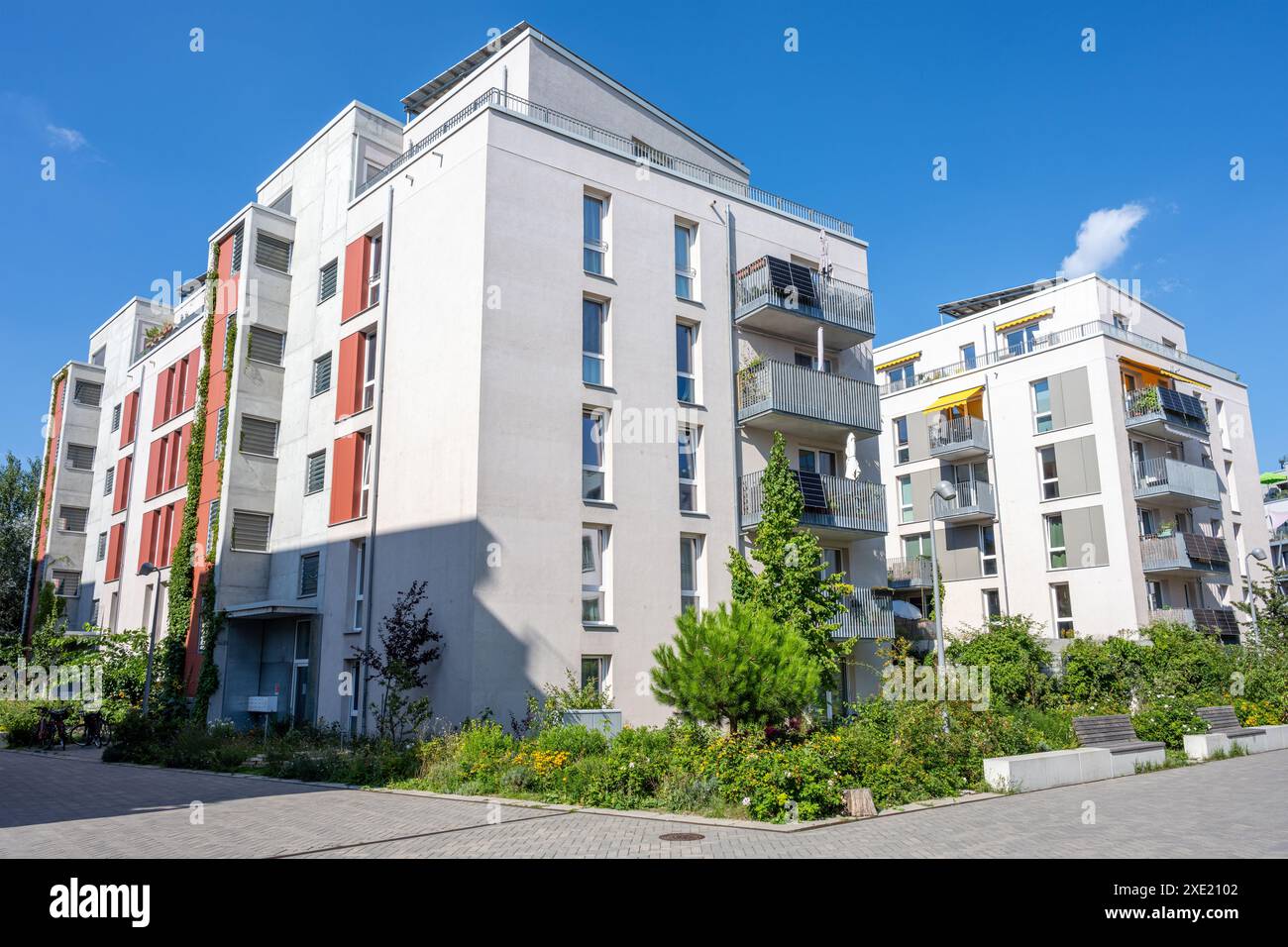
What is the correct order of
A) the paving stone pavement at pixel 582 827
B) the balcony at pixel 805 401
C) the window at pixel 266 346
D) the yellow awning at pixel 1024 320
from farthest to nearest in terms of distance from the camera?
the yellow awning at pixel 1024 320 → the window at pixel 266 346 → the balcony at pixel 805 401 → the paving stone pavement at pixel 582 827

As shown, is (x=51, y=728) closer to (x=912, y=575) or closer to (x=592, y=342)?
(x=592, y=342)

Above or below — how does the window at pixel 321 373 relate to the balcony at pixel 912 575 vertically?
above

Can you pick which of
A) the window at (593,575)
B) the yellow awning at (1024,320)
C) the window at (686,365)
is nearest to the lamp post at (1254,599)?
the yellow awning at (1024,320)

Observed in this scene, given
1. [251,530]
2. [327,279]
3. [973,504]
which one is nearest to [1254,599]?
[973,504]

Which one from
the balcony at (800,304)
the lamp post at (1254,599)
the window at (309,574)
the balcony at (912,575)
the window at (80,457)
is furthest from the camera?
the window at (80,457)

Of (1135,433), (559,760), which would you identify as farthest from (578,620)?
(1135,433)

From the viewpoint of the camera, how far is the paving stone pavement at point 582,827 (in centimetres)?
947

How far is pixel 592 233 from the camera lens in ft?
75.3

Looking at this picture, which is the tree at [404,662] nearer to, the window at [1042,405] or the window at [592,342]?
the window at [592,342]

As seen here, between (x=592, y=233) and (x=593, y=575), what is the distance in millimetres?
8655

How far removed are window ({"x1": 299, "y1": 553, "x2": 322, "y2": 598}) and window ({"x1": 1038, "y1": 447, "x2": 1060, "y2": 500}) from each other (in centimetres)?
2547

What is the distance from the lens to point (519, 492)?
64.5 feet

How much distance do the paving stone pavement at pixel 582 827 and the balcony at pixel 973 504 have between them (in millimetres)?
19236
